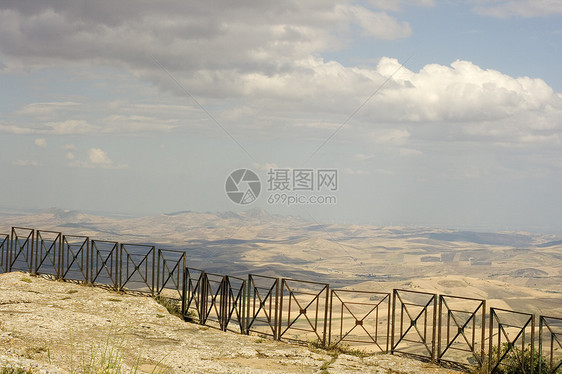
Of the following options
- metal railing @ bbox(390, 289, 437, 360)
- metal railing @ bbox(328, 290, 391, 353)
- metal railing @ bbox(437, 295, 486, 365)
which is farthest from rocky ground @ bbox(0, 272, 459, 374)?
metal railing @ bbox(328, 290, 391, 353)

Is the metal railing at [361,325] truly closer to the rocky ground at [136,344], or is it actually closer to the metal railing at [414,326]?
the metal railing at [414,326]

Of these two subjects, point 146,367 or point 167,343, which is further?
point 167,343

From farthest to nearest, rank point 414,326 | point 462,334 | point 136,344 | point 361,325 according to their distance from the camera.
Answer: point 361,325 < point 414,326 < point 462,334 < point 136,344

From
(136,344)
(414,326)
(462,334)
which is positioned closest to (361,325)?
(414,326)

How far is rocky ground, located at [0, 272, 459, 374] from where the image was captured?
10.2m

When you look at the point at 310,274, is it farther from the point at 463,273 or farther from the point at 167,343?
the point at 167,343

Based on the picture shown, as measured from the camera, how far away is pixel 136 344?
12.1m

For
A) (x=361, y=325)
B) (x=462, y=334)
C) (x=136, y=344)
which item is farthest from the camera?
(x=361, y=325)

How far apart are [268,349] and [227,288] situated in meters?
2.85

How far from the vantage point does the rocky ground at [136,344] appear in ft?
33.4

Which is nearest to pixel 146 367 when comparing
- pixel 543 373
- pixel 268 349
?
pixel 268 349

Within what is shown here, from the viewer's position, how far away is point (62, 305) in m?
15.6

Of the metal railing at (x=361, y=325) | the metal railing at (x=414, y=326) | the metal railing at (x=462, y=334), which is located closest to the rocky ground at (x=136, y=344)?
the metal railing at (x=414, y=326)

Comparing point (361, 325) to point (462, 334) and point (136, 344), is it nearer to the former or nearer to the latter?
point (462, 334)
